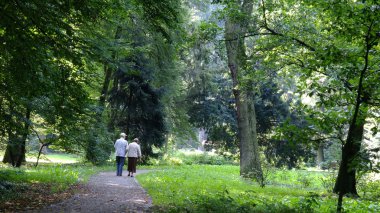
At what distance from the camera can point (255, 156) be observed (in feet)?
57.9

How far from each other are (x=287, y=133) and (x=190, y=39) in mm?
6879

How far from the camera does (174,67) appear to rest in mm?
25891

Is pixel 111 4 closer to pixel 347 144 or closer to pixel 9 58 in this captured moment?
pixel 9 58

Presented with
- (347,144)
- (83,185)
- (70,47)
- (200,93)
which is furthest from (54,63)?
(200,93)

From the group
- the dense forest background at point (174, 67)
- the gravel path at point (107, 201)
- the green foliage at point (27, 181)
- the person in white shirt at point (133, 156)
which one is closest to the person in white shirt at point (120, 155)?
the person in white shirt at point (133, 156)

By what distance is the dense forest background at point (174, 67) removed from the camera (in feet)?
20.7

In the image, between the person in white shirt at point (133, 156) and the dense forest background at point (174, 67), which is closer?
the dense forest background at point (174, 67)

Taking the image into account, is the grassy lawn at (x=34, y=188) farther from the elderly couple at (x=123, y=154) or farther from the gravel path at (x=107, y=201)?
A: the elderly couple at (x=123, y=154)

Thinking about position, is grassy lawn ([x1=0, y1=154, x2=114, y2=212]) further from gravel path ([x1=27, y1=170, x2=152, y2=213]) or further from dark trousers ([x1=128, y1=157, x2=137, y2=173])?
dark trousers ([x1=128, y1=157, x2=137, y2=173])

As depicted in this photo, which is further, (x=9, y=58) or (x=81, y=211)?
(x=9, y=58)

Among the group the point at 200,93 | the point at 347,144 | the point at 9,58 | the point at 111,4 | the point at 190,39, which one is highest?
the point at 200,93

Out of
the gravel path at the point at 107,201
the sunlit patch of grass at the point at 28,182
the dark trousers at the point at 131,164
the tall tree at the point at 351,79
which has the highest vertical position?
the tall tree at the point at 351,79

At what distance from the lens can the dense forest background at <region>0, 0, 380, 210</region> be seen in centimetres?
632

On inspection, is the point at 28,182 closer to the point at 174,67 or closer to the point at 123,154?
the point at 123,154
